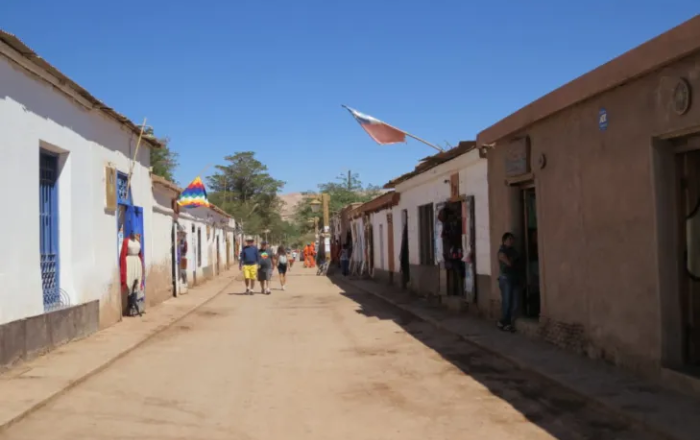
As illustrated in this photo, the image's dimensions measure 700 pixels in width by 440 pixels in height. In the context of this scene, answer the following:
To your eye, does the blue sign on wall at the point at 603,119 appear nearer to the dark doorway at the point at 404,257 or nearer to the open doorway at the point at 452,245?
the open doorway at the point at 452,245

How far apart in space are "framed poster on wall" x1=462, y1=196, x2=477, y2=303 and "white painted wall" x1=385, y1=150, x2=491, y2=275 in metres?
0.17

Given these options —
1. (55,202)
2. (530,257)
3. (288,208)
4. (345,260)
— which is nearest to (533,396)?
(530,257)

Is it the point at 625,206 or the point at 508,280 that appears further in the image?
the point at 508,280

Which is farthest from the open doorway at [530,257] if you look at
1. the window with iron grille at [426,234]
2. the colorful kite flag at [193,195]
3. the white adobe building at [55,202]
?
the colorful kite flag at [193,195]

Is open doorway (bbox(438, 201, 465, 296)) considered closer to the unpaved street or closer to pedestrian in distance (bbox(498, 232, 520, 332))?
the unpaved street

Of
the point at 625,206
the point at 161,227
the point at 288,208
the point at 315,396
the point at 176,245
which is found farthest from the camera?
the point at 288,208

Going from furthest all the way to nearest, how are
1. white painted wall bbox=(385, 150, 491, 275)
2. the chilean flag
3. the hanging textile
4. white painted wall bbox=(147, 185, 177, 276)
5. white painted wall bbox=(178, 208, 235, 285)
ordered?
white painted wall bbox=(178, 208, 235, 285)
the chilean flag
white painted wall bbox=(147, 185, 177, 276)
the hanging textile
white painted wall bbox=(385, 150, 491, 275)

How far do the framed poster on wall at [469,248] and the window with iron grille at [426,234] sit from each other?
3747mm

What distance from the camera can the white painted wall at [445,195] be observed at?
12938mm

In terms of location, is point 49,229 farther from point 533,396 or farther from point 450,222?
point 450,222

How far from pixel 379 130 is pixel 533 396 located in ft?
44.3

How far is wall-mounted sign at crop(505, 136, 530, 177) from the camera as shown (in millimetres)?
10406

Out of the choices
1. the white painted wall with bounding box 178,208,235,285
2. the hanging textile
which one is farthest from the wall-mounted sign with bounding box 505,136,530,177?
the white painted wall with bounding box 178,208,235,285

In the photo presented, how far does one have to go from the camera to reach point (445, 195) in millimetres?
15711
